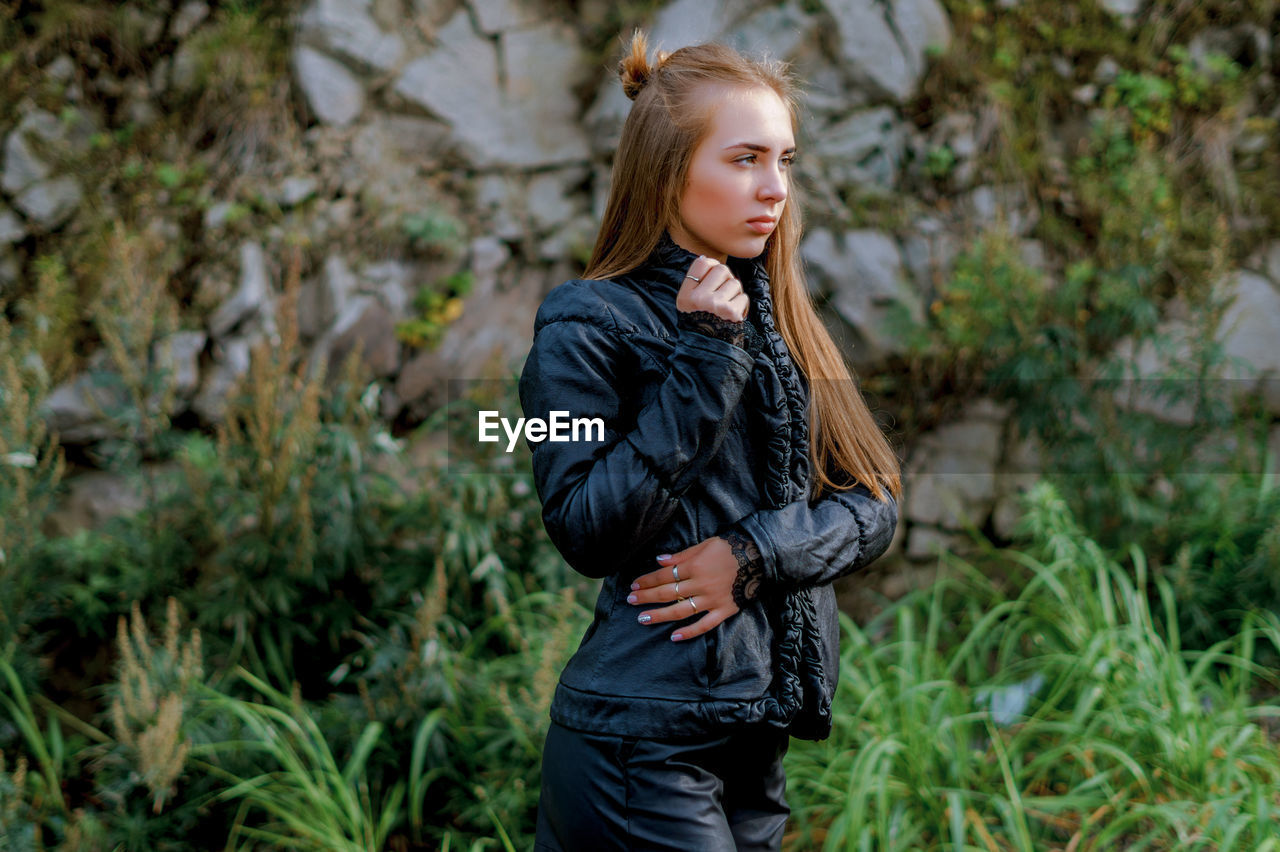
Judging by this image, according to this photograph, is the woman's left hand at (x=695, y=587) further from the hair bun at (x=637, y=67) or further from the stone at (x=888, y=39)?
the stone at (x=888, y=39)

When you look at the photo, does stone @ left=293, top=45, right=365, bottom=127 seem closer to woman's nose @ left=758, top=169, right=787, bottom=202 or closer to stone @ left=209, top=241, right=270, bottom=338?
stone @ left=209, top=241, right=270, bottom=338

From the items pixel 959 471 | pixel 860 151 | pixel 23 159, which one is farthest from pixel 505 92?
pixel 959 471

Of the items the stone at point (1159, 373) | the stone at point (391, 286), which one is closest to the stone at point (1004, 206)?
the stone at point (1159, 373)

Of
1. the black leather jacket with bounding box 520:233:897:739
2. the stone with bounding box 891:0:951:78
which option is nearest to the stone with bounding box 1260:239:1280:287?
the stone with bounding box 891:0:951:78

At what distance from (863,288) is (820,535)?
2.79 m

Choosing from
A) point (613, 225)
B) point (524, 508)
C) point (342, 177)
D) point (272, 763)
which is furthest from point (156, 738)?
point (342, 177)

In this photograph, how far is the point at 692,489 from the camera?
4.65 ft

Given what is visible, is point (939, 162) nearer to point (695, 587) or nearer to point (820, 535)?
point (820, 535)

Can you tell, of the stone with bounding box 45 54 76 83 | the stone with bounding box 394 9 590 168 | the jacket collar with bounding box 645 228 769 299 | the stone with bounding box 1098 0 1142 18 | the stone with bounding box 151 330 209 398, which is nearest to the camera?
the jacket collar with bounding box 645 228 769 299

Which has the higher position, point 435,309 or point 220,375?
point 435,309

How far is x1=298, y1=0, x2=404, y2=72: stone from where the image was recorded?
4.04 m

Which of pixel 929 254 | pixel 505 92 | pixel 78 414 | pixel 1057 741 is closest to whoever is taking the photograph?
pixel 1057 741

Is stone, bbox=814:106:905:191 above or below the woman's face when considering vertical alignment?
above

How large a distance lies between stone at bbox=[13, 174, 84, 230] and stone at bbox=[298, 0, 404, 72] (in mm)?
1128
